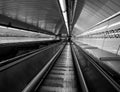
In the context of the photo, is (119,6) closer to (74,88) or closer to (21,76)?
(74,88)

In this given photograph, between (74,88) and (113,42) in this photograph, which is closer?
(74,88)

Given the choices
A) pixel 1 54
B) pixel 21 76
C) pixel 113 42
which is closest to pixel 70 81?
pixel 21 76

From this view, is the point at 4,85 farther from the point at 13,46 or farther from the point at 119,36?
the point at 119,36

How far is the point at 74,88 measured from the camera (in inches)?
122

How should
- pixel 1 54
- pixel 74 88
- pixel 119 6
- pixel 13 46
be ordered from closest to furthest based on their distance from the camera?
pixel 74 88
pixel 1 54
pixel 13 46
pixel 119 6

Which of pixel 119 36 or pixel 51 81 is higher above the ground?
pixel 119 36

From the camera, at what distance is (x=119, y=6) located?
19.2 ft

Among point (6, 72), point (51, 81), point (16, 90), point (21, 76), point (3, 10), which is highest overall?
point (3, 10)

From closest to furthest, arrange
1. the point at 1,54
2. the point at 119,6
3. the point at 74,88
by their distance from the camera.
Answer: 1. the point at 74,88
2. the point at 1,54
3. the point at 119,6

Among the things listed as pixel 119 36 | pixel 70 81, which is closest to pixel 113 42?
pixel 119 36

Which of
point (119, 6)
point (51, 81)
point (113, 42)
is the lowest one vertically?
point (51, 81)

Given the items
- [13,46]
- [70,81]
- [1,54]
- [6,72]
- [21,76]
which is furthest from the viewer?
[13,46]

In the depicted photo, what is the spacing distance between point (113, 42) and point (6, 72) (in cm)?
397

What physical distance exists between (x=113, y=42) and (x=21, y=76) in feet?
11.9
